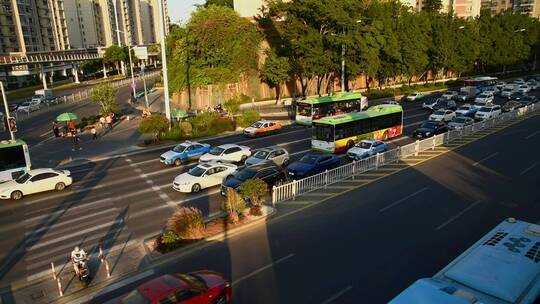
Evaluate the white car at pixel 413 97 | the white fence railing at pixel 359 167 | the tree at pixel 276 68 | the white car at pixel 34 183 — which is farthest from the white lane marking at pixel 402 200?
the white car at pixel 413 97

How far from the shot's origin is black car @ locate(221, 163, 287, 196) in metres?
21.9

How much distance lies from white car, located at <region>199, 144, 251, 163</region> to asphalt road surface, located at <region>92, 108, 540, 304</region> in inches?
409

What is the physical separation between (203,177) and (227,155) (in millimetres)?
5873

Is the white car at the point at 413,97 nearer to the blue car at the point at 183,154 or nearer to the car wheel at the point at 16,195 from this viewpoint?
the blue car at the point at 183,154

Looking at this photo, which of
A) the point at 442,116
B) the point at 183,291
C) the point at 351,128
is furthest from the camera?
the point at 442,116

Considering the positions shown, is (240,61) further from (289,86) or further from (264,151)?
(264,151)

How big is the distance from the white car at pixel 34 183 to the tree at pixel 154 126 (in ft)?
38.7

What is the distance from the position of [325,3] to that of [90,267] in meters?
44.0

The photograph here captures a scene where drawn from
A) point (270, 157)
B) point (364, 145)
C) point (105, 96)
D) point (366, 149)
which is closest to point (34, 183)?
point (270, 157)

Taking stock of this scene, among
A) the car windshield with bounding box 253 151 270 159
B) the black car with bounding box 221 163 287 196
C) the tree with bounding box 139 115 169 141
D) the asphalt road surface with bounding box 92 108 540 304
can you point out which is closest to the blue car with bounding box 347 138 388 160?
the asphalt road surface with bounding box 92 108 540 304

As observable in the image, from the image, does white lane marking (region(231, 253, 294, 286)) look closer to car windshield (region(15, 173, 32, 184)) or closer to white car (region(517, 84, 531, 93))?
car windshield (region(15, 173, 32, 184))

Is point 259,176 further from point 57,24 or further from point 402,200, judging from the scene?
point 57,24

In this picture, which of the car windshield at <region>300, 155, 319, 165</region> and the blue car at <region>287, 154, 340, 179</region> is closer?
the blue car at <region>287, 154, 340, 179</region>

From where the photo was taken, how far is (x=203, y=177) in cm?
2344
